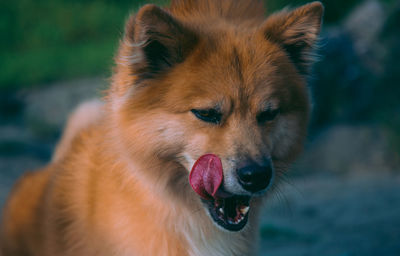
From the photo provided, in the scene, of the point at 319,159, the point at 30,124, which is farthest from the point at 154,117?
the point at 30,124

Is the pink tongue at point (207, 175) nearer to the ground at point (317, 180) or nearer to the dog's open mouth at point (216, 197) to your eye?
the dog's open mouth at point (216, 197)

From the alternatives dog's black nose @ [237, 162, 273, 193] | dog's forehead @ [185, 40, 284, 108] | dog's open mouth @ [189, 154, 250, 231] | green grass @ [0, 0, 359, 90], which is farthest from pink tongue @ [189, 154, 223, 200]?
green grass @ [0, 0, 359, 90]

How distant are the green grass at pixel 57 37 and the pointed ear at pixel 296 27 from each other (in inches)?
273

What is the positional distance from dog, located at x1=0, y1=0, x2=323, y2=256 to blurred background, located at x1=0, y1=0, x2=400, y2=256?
2.15 meters

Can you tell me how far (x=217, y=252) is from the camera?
125 inches

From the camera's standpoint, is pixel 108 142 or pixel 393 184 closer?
pixel 108 142

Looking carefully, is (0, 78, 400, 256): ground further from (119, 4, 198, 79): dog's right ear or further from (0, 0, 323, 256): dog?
(119, 4, 198, 79): dog's right ear

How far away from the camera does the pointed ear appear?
3234 mm

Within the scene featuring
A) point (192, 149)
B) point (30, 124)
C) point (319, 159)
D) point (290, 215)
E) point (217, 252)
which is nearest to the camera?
point (192, 149)

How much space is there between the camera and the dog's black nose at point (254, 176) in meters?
2.79

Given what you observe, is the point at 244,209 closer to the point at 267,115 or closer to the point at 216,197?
the point at 216,197

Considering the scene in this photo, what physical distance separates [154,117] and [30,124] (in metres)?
6.96

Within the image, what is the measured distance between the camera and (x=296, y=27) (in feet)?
10.7

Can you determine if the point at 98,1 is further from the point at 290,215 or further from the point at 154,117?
the point at 154,117
